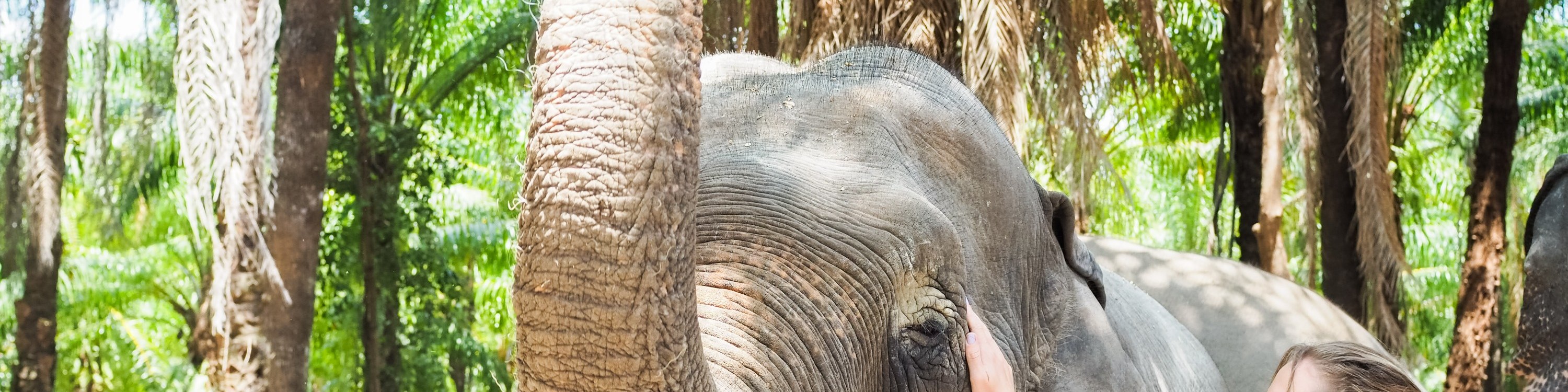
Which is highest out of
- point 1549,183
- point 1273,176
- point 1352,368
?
point 1273,176

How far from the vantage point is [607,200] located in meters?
1.19

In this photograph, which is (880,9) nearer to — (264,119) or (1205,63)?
(264,119)

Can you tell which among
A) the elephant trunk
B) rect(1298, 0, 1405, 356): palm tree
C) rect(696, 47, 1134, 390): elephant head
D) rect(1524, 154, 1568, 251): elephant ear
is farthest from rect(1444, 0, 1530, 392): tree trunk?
the elephant trunk

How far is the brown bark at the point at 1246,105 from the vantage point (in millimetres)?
9086

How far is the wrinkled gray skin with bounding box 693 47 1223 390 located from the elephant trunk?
30 cm

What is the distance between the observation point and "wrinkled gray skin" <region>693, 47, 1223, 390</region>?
5.82ft

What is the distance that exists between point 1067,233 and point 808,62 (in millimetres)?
620

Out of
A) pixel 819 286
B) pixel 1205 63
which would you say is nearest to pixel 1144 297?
pixel 819 286

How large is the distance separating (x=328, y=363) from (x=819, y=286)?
1692 cm

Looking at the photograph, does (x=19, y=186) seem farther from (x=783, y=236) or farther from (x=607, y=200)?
(x=607, y=200)

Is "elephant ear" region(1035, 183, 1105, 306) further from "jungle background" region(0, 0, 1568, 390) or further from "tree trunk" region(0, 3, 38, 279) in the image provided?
"tree trunk" region(0, 3, 38, 279)

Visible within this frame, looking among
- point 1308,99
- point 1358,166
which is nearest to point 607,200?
point 1358,166

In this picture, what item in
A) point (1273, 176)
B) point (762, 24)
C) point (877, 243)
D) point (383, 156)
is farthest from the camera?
point (383, 156)

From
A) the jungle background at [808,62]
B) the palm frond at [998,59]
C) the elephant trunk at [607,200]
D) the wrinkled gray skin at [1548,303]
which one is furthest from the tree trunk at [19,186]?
the elephant trunk at [607,200]
